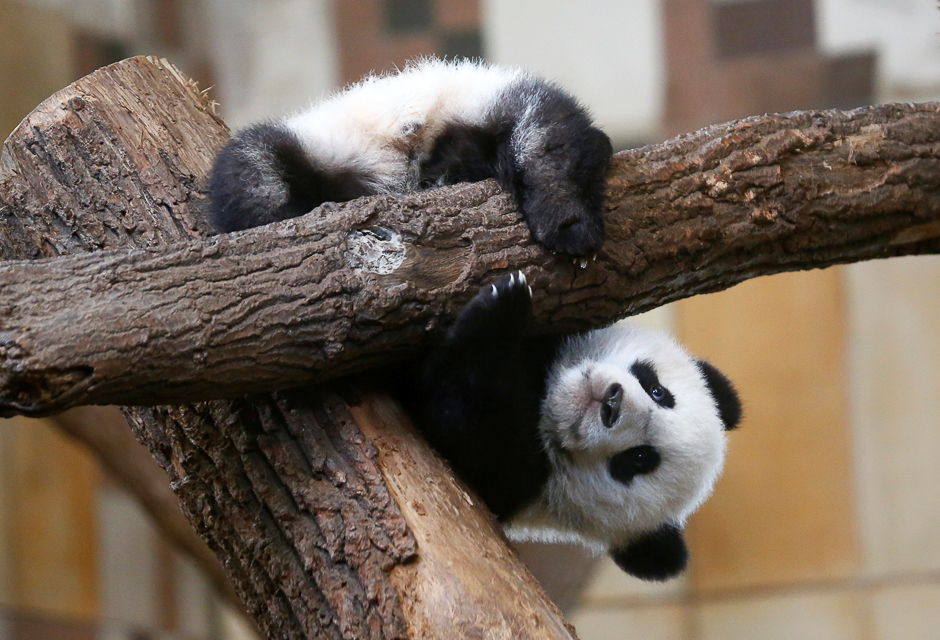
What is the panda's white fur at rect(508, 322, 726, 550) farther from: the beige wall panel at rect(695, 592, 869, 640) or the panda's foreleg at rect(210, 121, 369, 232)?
the beige wall panel at rect(695, 592, 869, 640)

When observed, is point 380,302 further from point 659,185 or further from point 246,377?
point 659,185

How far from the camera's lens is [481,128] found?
2.14 meters

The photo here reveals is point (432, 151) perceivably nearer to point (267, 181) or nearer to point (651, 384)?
point (267, 181)

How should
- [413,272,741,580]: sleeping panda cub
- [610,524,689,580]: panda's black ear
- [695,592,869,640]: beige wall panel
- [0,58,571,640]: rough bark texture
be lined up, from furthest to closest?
[695,592,869,640]: beige wall panel < [610,524,689,580]: panda's black ear < [413,272,741,580]: sleeping panda cub < [0,58,571,640]: rough bark texture

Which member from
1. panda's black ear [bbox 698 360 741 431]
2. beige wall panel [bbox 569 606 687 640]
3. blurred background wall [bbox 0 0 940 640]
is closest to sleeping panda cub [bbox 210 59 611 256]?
panda's black ear [bbox 698 360 741 431]

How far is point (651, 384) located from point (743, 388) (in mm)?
3134

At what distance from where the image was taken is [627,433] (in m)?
2.18

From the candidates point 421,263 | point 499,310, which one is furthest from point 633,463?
point 421,263

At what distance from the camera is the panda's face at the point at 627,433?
2.14 m

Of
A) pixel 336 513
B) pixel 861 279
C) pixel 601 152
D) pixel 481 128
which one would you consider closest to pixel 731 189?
pixel 601 152

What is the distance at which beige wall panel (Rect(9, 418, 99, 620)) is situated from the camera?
17.0 ft

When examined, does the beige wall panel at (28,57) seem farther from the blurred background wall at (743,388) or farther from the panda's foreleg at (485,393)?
the panda's foreleg at (485,393)

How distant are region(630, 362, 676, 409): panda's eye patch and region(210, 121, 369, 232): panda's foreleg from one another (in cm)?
90

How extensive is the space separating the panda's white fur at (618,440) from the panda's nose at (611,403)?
0.01 m
